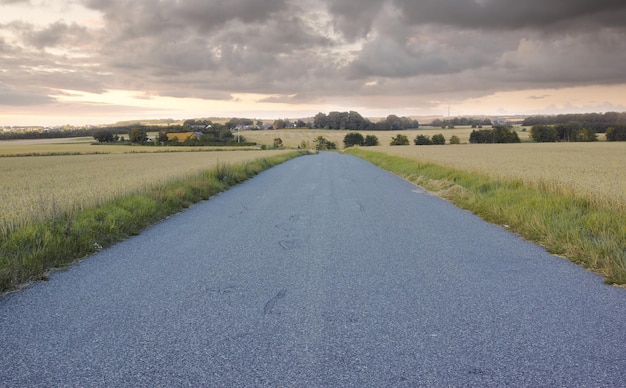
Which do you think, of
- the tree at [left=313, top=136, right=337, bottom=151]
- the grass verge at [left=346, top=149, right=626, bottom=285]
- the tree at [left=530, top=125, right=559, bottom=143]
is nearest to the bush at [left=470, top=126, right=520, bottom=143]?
the tree at [left=530, top=125, right=559, bottom=143]

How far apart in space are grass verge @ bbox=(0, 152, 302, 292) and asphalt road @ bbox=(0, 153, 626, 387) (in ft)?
1.17

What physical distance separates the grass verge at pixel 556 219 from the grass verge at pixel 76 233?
7.64 metres

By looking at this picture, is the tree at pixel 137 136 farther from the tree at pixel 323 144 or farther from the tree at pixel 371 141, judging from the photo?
the tree at pixel 371 141

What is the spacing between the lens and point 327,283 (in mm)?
5289

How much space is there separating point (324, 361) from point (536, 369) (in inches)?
63.1

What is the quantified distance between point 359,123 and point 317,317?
480ft

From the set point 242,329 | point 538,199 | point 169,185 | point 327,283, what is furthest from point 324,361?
point 169,185

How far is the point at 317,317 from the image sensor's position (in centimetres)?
421

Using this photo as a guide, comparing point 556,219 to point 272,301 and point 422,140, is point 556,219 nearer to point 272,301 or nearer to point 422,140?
point 272,301

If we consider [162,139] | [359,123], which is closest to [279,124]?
[359,123]

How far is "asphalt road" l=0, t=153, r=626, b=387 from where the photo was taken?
3.20 metres

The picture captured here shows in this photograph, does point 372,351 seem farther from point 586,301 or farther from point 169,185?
point 169,185

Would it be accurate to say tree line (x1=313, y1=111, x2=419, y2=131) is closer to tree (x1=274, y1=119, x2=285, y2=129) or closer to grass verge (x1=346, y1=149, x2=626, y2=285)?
tree (x1=274, y1=119, x2=285, y2=129)

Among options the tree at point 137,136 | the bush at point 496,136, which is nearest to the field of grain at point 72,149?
the tree at point 137,136
